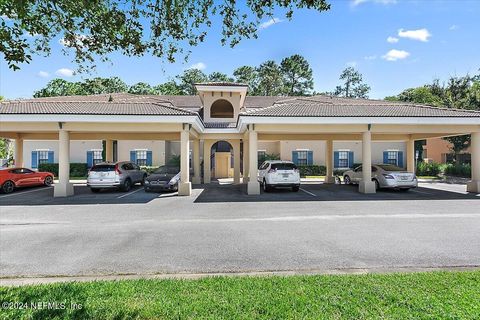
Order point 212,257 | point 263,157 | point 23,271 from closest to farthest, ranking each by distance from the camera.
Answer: point 23,271 < point 212,257 < point 263,157

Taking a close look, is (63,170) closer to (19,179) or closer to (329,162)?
(19,179)

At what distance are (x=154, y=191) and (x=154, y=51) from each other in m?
12.1

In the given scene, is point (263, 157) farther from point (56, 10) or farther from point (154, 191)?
point (56, 10)

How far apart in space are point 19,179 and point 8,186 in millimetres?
949

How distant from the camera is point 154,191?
16344mm

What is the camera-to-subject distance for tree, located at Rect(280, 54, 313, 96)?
5119 centimetres

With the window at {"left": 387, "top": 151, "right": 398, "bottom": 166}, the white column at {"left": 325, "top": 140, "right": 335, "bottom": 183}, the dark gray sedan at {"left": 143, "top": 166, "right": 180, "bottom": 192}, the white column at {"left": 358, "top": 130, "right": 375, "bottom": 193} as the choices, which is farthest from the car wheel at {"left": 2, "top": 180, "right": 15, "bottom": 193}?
the window at {"left": 387, "top": 151, "right": 398, "bottom": 166}

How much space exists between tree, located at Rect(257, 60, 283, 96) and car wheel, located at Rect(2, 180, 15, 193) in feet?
130

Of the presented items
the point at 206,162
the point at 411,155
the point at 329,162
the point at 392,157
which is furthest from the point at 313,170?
the point at 206,162

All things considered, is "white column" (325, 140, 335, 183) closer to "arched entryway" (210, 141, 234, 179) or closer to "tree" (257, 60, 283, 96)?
"arched entryway" (210, 141, 234, 179)

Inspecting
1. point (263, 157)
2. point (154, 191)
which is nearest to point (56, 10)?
point (154, 191)

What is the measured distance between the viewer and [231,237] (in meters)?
6.96

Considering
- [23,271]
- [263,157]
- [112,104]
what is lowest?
[23,271]

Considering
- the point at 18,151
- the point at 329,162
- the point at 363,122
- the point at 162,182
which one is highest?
the point at 363,122
